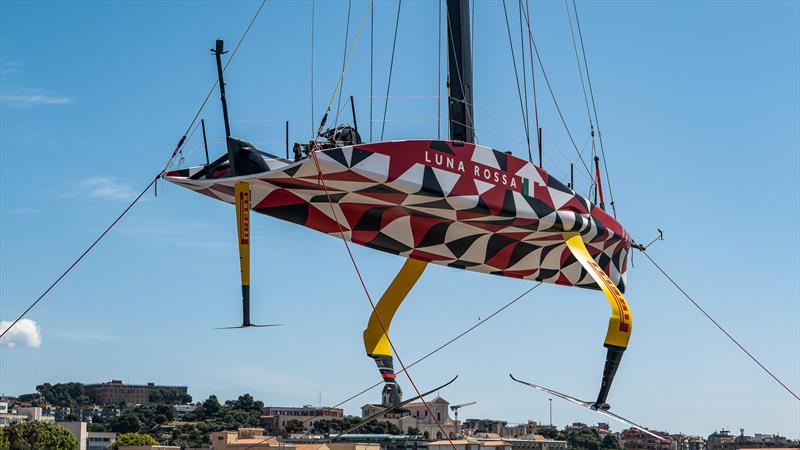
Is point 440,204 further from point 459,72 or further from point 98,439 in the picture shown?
point 98,439

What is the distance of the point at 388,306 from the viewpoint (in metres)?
22.9

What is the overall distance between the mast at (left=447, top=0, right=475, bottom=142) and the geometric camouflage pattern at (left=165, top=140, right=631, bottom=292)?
1.09 m

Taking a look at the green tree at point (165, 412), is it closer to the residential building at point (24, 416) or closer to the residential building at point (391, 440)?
the residential building at point (24, 416)

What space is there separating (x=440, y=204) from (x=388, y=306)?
124 inches

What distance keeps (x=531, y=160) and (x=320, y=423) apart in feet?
332

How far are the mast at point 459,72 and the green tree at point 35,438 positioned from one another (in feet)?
212

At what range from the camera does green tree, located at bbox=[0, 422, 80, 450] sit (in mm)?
80062

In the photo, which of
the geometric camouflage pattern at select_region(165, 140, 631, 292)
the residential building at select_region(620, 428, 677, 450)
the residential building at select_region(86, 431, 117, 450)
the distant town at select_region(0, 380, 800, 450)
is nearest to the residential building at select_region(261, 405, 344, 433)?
the distant town at select_region(0, 380, 800, 450)

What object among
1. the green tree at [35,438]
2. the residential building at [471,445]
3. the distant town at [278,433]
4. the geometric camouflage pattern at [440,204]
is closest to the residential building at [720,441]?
the distant town at [278,433]

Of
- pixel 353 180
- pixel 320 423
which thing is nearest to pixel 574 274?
pixel 353 180

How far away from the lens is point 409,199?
20.3 metres

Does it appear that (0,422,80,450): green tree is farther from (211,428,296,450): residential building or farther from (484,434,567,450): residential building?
(484,434,567,450): residential building

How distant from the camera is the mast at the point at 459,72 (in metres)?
21.9

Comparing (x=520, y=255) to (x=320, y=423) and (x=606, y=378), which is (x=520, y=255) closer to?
(x=606, y=378)
